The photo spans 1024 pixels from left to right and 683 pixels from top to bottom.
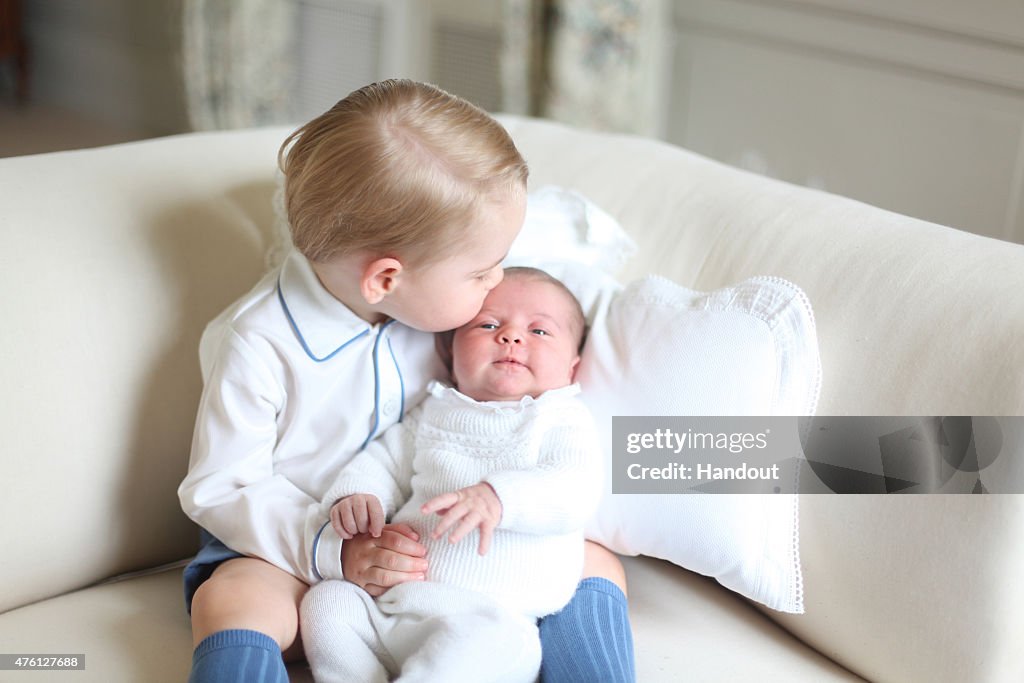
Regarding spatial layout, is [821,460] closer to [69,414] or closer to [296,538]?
[296,538]

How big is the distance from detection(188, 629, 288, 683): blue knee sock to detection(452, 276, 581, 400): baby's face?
1.25 ft

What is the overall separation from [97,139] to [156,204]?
11.0 feet

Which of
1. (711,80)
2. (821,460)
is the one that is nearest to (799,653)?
(821,460)

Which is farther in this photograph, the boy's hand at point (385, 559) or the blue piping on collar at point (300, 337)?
the blue piping on collar at point (300, 337)

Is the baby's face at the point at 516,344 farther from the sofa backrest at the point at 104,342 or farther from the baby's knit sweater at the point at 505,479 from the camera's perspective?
→ the sofa backrest at the point at 104,342

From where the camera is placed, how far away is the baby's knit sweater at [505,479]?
3.64 ft

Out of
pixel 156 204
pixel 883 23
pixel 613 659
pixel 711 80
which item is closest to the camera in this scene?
pixel 613 659

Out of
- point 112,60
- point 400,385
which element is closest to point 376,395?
point 400,385

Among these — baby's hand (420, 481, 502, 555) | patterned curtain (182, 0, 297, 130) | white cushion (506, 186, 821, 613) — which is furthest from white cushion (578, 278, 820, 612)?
patterned curtain (182, 0, 297, 130)

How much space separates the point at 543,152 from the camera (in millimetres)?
1582

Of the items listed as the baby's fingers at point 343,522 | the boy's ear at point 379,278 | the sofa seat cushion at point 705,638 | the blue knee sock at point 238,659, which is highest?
the boy's ear at point 379,278

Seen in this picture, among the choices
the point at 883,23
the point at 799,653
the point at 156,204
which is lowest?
the point at 799,653

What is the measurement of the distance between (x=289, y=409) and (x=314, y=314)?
119mm

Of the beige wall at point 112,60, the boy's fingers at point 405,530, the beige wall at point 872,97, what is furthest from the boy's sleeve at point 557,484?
the beige wall at point 112,60
